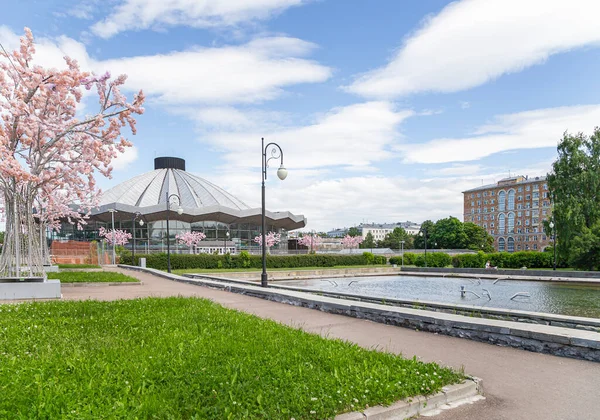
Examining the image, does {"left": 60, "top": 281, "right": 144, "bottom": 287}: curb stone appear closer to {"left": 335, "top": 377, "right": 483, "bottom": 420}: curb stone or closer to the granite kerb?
the granite kerb

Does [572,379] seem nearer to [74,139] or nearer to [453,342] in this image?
[453,342]

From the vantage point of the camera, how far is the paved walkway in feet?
13.4

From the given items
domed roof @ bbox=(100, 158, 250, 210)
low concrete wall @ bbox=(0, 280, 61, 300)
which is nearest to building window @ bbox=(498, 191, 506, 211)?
domed roof @ bbox=(100, 158, 250, 210)

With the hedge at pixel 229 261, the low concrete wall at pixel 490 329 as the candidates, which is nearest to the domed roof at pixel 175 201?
the hedge at pixel 229 261

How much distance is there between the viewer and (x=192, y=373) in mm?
4379

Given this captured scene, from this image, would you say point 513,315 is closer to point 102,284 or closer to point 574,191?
point 102,284

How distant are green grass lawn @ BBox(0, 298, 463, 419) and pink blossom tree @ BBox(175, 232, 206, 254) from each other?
56.1 metres

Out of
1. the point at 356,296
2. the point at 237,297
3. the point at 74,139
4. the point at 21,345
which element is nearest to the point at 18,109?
the point at 74,139

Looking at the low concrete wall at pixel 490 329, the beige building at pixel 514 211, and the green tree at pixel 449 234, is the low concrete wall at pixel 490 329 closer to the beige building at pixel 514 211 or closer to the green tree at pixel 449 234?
the green tree at pixel 449 234

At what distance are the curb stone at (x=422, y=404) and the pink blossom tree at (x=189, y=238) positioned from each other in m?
59.4

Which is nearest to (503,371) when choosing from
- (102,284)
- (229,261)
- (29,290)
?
(29,290)

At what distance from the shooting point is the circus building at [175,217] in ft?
201

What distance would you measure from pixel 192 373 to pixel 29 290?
1006 cm

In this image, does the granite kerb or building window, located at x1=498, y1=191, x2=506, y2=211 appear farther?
building window, located at x1=498, y1=191, x2=506, y2=211
